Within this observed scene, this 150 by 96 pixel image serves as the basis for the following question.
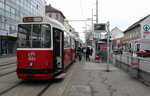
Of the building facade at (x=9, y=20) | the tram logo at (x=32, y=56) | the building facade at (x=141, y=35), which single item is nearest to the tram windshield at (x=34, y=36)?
the tram logo at (x=32, y=56)

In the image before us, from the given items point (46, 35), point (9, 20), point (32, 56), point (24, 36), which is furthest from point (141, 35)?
point (9, 20)

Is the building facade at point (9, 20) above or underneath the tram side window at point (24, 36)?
above

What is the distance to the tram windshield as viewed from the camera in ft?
24.5

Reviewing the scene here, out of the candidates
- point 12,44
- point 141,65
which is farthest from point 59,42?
point 12,44

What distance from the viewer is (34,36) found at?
24.6 feet

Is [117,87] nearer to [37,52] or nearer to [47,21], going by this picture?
[37,52]

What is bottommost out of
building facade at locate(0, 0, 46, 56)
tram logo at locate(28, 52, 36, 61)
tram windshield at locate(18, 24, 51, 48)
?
tram logo at locate(28, 52, 36, 61)

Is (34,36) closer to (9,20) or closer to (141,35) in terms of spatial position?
(141,35)

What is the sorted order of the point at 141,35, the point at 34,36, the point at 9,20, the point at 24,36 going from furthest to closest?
the point at 9,20, the point at 141,35, the point at 24,36, the point at 34,36

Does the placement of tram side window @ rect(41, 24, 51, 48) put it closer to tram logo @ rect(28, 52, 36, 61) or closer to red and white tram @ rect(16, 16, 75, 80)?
red and white tram @ rect(16, 16, 75, 80)

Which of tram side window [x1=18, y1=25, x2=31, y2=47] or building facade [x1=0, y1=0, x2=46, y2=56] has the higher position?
building facade [x1=0, y1=0, x2=46, y2=56]

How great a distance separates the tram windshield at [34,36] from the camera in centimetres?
748

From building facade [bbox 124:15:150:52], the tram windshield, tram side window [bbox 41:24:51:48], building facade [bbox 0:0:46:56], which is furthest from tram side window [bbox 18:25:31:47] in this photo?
building facade [bbox 0:0:46:56]

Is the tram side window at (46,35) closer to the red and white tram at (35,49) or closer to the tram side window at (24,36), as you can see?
the red and white tram at (35,49)
